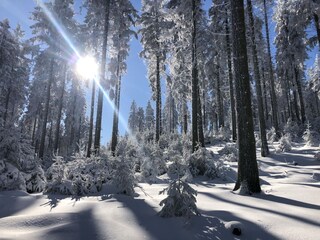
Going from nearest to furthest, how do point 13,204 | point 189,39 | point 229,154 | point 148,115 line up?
point 13,204
point 229,154
point 189,39
point 148,115

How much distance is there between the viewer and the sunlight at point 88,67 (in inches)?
806

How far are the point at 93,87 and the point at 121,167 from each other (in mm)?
18596

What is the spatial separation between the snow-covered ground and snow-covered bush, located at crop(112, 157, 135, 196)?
61cm

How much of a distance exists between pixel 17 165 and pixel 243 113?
7.46 m

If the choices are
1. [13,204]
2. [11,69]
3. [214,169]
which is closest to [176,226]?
[13,204]

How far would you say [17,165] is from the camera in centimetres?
939

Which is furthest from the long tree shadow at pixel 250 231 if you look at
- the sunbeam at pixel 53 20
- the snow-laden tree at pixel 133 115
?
the snow-laden tree at pixel 133 115

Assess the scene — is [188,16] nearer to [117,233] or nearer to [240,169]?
[240,169]

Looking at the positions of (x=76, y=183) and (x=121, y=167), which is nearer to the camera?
(x=121, y=167)

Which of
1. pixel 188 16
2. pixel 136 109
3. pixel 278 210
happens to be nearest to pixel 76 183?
pixel 278 210

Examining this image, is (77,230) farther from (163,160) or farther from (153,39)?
(153,39)

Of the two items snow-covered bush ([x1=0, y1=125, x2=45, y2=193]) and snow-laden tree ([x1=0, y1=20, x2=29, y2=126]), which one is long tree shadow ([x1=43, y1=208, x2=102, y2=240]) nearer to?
snow-covered bush ([x1=0, y1=125, x2=45, y2=193])

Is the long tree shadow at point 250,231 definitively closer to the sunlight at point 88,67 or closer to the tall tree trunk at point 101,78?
the tall tree trunk at point 101,78

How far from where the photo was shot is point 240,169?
6707 millimetres
